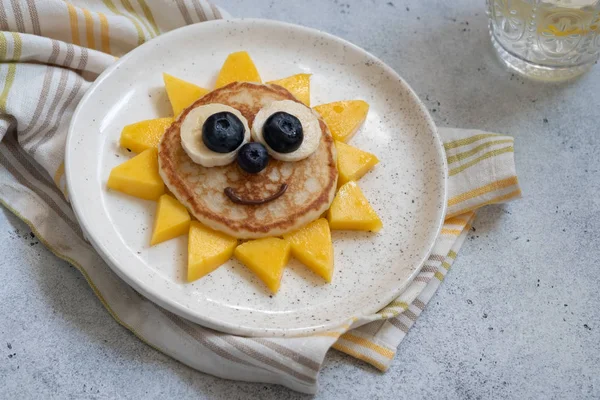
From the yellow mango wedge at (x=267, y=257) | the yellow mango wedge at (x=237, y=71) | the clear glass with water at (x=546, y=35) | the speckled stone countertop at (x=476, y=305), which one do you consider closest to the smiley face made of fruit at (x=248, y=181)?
the yellow mango wedge at (x=267, y=257)

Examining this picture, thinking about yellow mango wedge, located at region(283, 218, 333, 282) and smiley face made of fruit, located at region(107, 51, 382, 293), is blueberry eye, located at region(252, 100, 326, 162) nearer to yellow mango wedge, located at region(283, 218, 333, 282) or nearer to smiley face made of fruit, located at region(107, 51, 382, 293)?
smiley face made of fruit, located at region(107, 51, 382, 293)

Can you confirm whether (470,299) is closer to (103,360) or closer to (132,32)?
(103,360)

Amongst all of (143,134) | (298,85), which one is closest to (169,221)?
(143,134)

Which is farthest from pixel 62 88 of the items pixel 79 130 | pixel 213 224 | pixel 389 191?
pixel 389 191

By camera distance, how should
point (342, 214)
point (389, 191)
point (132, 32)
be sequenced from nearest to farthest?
point (342, 214), point (389, 191), point (132, 32)

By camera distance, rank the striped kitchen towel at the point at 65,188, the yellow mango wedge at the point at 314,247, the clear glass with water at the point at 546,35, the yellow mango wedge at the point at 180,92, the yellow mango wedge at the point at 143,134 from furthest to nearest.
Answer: the clear glass with water at the point at 546,35 → the yellow mango wedge at the point at 180,92 → the yellow mango wedge at the point at 143,134 → the yellow mango wedge at the point at 314,247 → the striped kitchen towel at the point at 65,188

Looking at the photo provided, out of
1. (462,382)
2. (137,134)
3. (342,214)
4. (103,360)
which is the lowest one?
(462,382)

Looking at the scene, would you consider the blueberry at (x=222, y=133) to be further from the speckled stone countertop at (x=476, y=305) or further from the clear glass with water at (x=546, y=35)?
the clear glass with water at (x=546, y=35)
